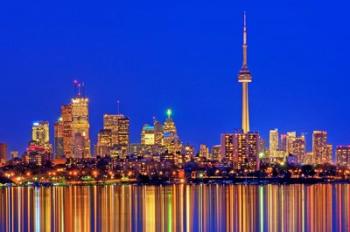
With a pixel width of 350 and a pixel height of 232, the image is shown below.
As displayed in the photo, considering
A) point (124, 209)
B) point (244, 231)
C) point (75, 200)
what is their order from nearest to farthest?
point (244, 231), point (124, 209), point (75, 200)

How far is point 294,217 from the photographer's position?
60.9 meters

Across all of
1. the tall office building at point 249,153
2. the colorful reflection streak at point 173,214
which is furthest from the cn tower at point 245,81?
the colorful reflection streak at point 173,214

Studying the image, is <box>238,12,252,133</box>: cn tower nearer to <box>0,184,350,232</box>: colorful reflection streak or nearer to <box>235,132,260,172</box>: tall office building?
<box>235,132,260,172</box>: tall office building

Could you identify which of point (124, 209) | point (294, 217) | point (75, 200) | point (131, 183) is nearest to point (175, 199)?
point (75, 200)

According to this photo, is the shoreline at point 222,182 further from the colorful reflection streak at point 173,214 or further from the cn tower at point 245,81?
the colorful reflection streak at point 173,214

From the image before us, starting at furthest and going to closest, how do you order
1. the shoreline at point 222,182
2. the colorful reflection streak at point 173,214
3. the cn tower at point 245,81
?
the cn tower at point 245,81, the shoreline at point 222,182, the colorful reflection streak at point 173,214

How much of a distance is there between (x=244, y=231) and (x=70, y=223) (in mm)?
9473

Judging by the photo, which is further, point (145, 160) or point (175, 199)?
point (145, 160)

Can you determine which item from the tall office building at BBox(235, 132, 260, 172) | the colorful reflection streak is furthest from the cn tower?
the colorful reflection streak

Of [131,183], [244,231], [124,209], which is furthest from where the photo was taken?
[131,183]

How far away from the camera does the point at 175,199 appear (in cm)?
8050

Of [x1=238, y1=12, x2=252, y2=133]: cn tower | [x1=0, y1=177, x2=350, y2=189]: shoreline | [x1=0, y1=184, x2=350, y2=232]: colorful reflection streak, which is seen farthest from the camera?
[x1=238, y1=12, x2=252, y2=133]: cn tower

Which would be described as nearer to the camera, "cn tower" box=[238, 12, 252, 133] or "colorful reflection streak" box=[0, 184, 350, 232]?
"colorful reflection streak" box=[0, 184, 350, 232]

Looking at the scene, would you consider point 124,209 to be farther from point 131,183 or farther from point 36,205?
point 131,183
